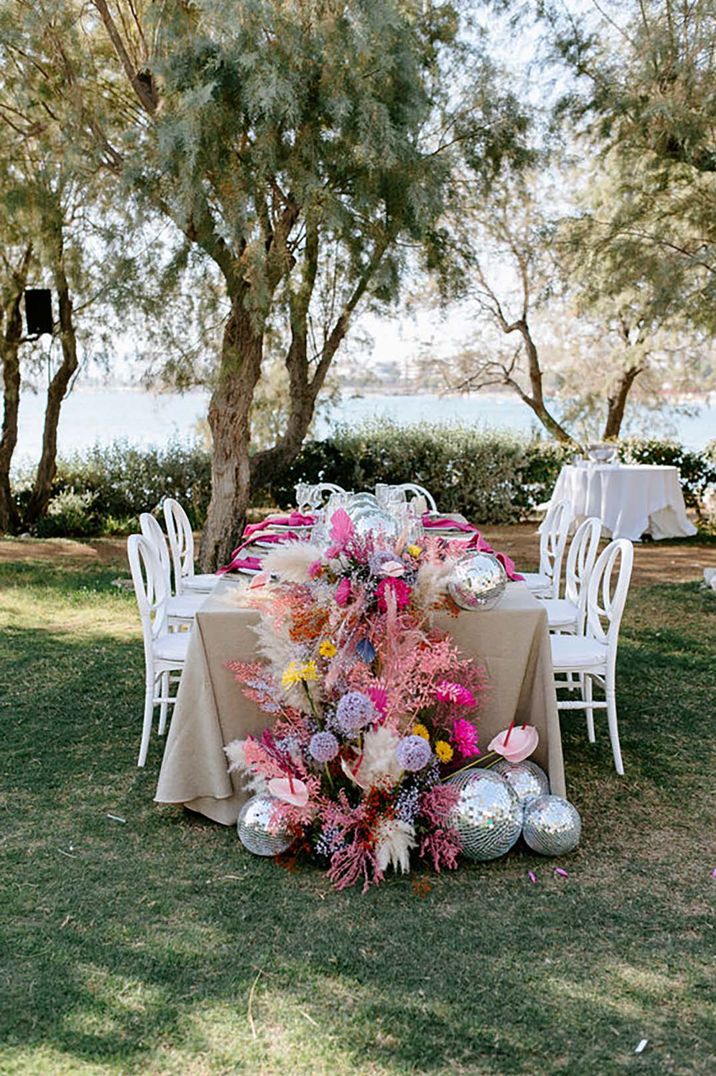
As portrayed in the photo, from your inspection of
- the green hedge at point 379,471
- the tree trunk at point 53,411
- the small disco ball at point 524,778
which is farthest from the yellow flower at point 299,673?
the green hedge at point 379,471

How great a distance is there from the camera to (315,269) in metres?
7.58

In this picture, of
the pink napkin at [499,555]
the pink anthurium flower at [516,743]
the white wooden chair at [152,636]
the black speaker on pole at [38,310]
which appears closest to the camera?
the pink anthurium flower at [516,743]

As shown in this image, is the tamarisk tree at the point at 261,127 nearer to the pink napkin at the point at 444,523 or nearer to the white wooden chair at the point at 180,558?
the white wooden chair at the point at 180,558

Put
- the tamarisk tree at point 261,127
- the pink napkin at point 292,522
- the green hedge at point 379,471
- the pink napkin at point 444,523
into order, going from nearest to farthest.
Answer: the pink napkin at point 444,523, the pink napkin at point 292,522, the tamarisk tree at point 261,127, the green hedge at point 379,471

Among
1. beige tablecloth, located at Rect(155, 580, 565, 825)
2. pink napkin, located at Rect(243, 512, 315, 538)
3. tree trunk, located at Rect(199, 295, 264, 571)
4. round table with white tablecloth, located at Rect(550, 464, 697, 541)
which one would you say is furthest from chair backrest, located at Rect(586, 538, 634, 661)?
round table with white tablecloth, located at Rect(550, 464, 697, 541)

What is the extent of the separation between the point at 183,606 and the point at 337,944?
1952 millimetres

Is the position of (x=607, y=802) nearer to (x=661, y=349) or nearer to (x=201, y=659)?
(x=201, y=659)

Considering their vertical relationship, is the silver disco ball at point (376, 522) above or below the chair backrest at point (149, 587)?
above

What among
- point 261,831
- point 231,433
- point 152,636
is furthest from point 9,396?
point 261,831

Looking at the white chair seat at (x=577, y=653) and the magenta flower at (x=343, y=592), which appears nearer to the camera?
the magenta flower at (x=343, y=592)

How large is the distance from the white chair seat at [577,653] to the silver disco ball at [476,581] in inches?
19.4

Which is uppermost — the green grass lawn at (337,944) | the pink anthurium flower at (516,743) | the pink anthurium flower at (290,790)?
the pink anthurium flower at (516,743)

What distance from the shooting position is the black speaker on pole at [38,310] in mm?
8477

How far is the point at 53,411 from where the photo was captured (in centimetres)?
954
